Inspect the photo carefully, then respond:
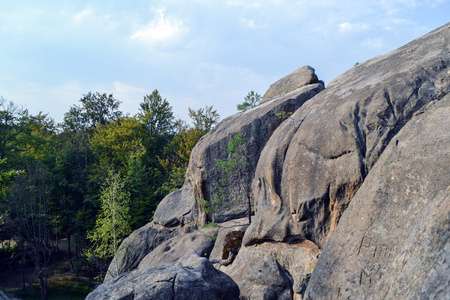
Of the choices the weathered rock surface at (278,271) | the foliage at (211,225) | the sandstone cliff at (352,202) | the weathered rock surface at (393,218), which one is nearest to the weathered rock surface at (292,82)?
the sandstone cliff at (352,202)

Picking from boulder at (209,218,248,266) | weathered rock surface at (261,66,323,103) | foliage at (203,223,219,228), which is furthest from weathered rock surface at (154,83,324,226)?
boulder at (209,218,248,266)

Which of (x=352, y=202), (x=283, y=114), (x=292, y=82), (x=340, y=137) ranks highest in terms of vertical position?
(x=292, y=82)

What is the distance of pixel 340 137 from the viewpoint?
946 cm

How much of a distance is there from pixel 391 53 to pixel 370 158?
4.56m

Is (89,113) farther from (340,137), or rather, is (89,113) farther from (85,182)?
(340,137)

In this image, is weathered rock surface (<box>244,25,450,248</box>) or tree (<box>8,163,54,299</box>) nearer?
weathered rock surface (<box>244,25,450,248</box>)

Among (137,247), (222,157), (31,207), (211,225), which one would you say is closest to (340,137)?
(222,157)

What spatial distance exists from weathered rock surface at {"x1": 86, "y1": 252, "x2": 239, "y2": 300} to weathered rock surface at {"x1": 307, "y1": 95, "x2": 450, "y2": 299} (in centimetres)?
281

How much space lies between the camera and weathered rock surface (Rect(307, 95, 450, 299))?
5746 mm

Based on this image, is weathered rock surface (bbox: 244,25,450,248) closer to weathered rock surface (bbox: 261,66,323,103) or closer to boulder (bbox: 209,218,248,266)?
boulder (bbox: 209,218,248,266)

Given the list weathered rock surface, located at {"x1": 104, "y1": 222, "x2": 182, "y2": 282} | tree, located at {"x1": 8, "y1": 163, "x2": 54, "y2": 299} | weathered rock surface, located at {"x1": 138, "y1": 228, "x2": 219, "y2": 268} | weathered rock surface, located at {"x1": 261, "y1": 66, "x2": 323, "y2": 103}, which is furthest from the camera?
tree, located at {"x1": 8, "y1": 163, "x2": 54, "y2": 299}

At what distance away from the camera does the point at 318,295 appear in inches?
280

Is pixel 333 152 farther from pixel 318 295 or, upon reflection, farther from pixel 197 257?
pixel 197 257

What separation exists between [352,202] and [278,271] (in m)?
3.79
